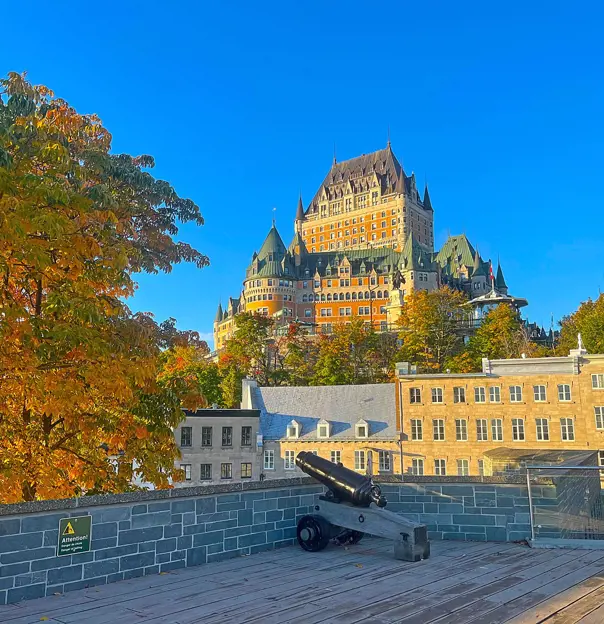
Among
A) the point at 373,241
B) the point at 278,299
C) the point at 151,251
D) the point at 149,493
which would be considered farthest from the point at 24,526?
the point at 373,241

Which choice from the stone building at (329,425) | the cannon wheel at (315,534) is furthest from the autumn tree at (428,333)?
the cannon wheel at (315,534)

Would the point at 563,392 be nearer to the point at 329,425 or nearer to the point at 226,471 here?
the point at 329,425

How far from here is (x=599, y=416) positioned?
126 ft

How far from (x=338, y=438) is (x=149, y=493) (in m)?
37.3

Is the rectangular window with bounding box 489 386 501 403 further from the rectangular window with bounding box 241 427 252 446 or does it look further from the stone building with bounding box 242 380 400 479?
the rectangular window with bounding box 241 427 252 446

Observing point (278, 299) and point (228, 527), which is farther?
point (278, 299)

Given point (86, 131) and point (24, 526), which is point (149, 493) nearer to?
point (24, 526)

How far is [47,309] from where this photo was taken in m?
8.20

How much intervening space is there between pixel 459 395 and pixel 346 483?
34784mm

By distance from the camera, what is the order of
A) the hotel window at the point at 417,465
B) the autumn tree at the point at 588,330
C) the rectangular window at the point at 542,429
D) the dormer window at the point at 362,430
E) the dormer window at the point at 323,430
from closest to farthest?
1. the rectangular window at the point at 542,429
2. the hotel window at the point at 417,465
3. the dormer window at the point at 362,430
4. the dormer window at the point at 323,430
5. the autumn tree at the point at 588,330

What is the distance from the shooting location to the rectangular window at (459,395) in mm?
41625

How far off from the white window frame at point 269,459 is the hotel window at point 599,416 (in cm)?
2327

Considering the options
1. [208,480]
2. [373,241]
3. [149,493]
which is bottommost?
[208,480]

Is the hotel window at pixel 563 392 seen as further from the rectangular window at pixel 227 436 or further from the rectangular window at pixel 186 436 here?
the rectangular window at pixel 186 436
